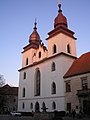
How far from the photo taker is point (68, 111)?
105 feet

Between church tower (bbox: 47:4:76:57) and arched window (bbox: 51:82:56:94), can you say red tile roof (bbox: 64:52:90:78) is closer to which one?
church tower (bbox: 47:4:76:57)

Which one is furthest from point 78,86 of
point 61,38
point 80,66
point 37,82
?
point 37,82

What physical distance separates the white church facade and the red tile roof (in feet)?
3.48

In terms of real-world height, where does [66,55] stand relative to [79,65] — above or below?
above

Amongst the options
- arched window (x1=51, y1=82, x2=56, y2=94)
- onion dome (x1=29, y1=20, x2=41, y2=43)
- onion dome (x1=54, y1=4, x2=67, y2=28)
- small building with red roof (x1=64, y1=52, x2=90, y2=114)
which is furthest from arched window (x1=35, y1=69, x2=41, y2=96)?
onion dome (x1=54, y1=4, x2=67, y2=28)

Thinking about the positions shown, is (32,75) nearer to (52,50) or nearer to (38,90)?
(38,90)

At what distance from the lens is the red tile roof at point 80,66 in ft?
104

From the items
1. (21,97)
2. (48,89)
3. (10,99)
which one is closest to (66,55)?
(48,89)

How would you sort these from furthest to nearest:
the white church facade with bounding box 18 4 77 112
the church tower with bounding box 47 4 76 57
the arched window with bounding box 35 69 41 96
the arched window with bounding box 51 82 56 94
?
the arched window with bounding box 35 69 41 96
the church tower with bounding box 47 4 76 57
the arched window with bounding box 51 82 56 94
the white church facade with bounding box 18 4 77 112

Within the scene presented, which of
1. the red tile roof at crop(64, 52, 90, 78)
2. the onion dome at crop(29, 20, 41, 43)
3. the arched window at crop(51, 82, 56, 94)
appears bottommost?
the arched window at crop(51, 82, 56, 94)

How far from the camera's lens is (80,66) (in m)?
34.0

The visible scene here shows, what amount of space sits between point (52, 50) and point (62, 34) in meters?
3.90

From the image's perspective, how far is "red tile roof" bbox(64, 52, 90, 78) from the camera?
31.7 meters

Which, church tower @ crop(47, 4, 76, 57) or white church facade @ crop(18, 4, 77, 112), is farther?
church tower @ crop(47, 4, 76, 57)
